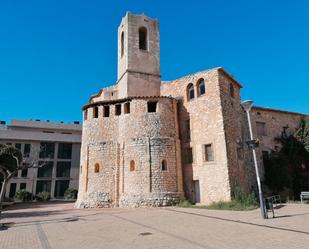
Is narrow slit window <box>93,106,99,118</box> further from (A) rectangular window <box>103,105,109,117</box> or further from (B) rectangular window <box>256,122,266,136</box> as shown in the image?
(B) rectangular window <box>256,122,266,136</box>

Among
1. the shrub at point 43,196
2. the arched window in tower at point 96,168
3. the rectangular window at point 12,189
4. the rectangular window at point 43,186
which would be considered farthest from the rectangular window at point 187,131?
the rectangular window at point 12,189

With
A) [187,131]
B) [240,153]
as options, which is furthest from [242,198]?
[187,131]

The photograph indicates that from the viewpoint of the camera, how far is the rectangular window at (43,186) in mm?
37969

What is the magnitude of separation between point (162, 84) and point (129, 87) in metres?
3.35

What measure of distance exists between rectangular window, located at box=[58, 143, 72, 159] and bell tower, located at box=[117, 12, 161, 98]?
20332 millimetres

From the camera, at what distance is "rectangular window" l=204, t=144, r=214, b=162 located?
18.9 m

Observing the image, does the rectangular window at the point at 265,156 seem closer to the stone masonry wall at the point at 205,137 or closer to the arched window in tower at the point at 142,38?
the stone masonry wall at the point at 205,137

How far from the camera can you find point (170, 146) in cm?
1998

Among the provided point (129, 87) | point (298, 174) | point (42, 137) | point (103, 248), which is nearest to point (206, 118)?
point (129, 87)

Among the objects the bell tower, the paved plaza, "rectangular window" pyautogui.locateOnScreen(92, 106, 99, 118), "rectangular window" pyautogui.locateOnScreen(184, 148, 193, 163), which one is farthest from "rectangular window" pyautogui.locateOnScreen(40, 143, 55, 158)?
the paved plaza

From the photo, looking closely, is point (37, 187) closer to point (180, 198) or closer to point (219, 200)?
point (180, 198)

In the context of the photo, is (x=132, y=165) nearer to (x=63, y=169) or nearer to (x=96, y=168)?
(x=96, y=168)

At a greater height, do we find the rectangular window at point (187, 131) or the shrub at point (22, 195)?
the rectangular window at point (187, 131)

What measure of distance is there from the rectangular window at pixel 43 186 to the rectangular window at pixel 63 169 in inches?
75.6
